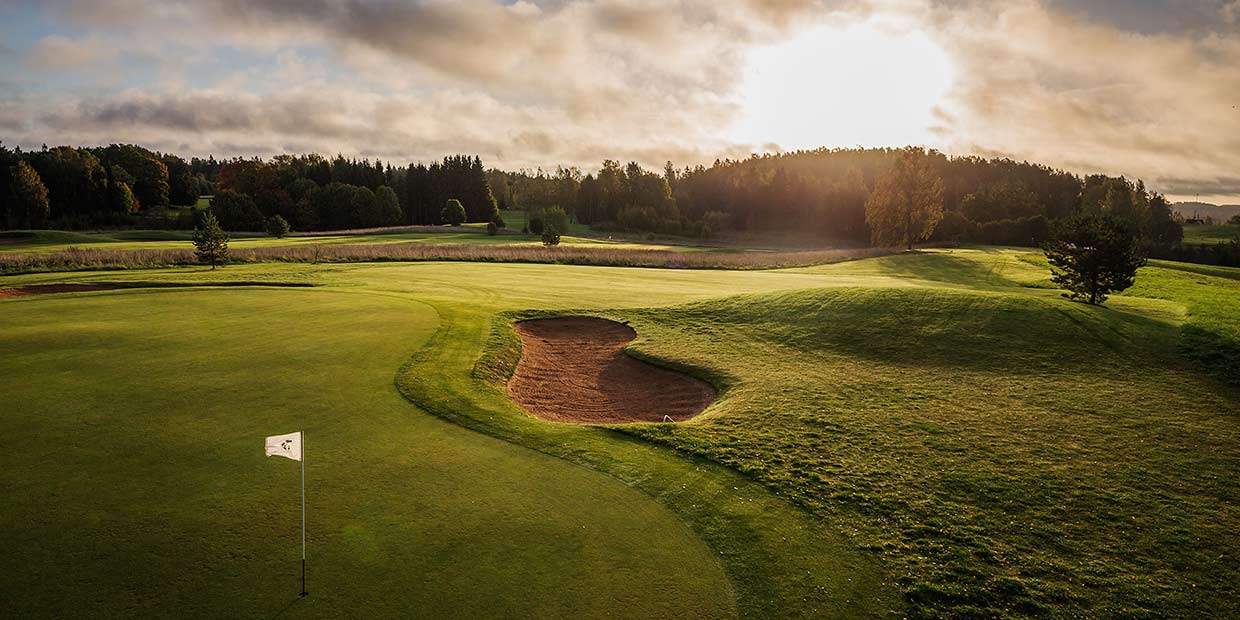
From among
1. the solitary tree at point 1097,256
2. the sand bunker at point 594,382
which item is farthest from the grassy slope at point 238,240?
the solitary tree at point 1097,256

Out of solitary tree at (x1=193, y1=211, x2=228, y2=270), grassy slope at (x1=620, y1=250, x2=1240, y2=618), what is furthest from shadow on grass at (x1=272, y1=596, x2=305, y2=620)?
solitary tree at (x1=193, y1=211, x2=228, y2=270)

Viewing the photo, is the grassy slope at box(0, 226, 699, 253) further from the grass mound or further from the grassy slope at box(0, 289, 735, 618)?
the grass mound

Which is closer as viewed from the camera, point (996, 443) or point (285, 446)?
point (285, 446)

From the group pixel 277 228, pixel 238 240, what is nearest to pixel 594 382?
pixel 238 240

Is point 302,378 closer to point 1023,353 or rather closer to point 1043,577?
point 1043,577

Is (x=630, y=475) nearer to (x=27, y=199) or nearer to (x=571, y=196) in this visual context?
(x=27, y=199)

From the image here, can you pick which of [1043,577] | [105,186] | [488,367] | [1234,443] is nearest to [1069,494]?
[1043,577]
